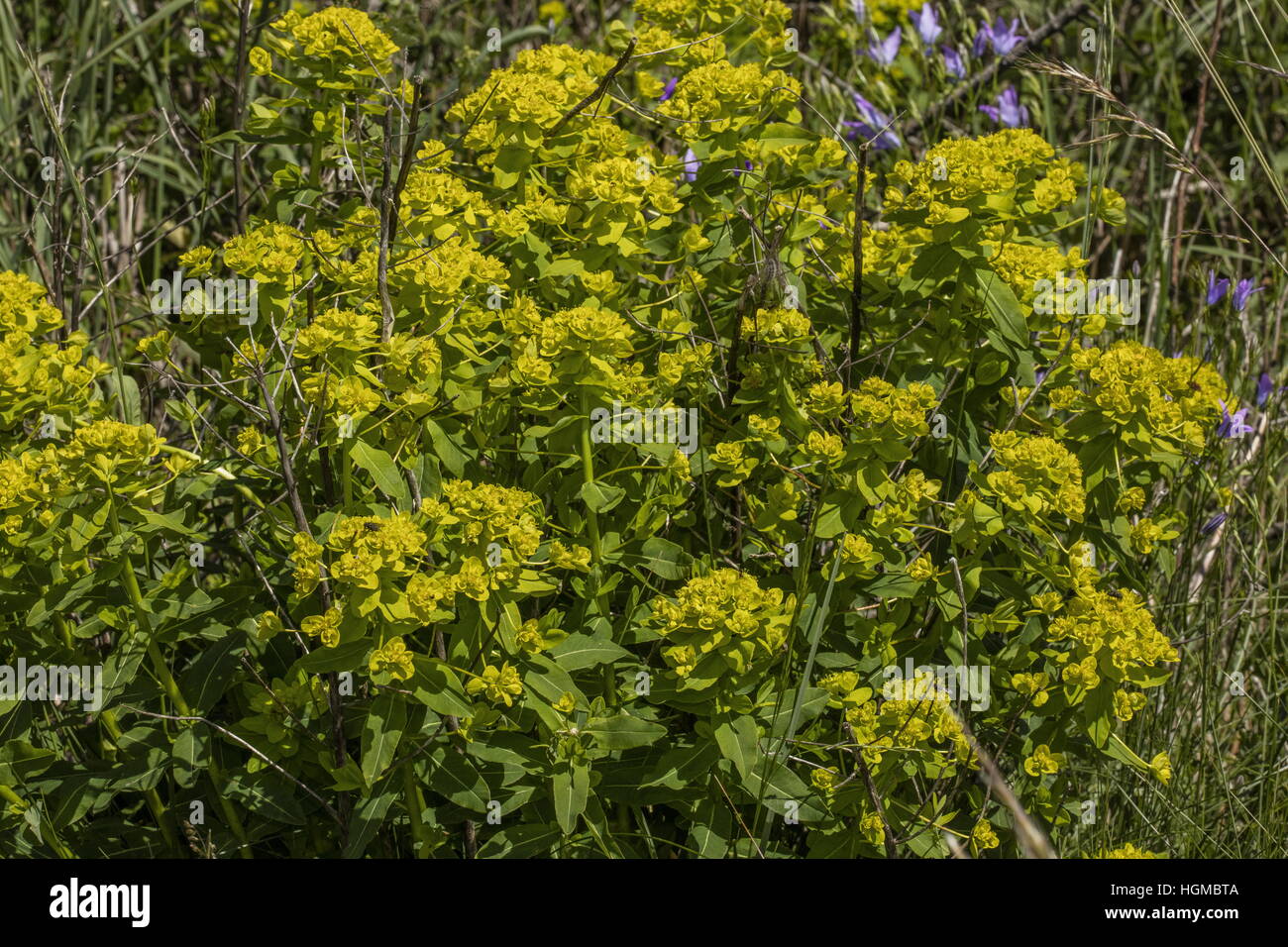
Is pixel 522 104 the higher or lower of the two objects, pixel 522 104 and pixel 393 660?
the higher

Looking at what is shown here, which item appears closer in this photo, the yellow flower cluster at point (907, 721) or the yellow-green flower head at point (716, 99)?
the yellow flower cluster at point (907, 721)

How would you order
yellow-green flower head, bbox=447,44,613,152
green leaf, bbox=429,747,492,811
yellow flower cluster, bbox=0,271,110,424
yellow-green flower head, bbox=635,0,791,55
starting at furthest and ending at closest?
yellow-green flower head, bbox=635,0,791,55 < yellow-green flower head, bbox=447,44,613,152 < yellow flower cluster, bbox=0,271,110,424 < green leaf, bbox=429,747,492,811

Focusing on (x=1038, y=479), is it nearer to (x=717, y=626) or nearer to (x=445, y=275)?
(x=717, y=626)

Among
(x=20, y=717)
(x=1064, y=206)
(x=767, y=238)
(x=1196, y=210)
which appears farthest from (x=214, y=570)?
(x=1196, y=210)

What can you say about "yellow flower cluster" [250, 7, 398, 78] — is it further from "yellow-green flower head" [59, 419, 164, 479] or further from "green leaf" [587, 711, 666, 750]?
"green leaf" [587, 711, 666, 750]

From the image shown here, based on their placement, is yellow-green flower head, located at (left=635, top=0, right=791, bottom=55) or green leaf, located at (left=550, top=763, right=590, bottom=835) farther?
yellow-green flower head, located at (left=635, top=0, right=791, bottom=55)

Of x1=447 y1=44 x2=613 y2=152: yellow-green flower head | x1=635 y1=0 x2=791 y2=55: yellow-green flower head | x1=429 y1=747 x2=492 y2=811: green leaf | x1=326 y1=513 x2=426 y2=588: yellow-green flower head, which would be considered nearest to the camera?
x1=326 y1=513 x2=426 y2=588: yellow-green flower head

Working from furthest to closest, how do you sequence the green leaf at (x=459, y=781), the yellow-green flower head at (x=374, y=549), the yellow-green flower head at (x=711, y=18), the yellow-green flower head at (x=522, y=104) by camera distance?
the yellow-green flower head at (x=711, y=18)
the yellow-green flower head at (x=522, y=104)
the green leaf at (x=459, y=781)
the yellow-green flower head at (x=374, y=549)

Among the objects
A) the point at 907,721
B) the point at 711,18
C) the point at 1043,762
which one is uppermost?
the point at 711,18

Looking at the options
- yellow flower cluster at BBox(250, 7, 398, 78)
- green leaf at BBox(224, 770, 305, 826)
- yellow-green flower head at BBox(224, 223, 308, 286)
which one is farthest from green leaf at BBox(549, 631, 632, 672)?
yellow flower cluster at BBox(250, 7, 398, 78)

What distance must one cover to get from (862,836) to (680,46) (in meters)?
1.45

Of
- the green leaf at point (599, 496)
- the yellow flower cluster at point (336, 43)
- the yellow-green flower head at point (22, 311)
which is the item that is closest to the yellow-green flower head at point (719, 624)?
the green leaf at point (599, 496)

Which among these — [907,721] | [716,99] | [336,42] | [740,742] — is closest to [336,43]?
[336,42]

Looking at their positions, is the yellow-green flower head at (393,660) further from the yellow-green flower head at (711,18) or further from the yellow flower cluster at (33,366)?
the yellow-green flower head at (711,18)
